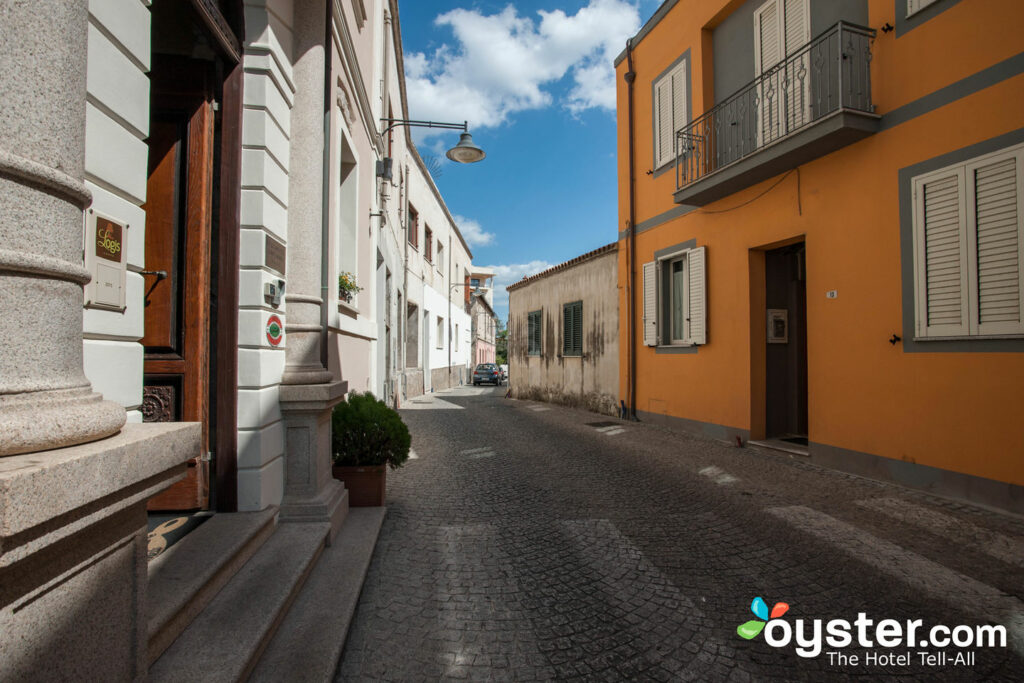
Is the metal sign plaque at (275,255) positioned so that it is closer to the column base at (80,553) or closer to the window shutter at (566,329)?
the column base at (80,553)

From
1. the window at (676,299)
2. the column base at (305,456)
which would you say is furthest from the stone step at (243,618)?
the window at (676,299)

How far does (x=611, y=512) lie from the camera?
446cm

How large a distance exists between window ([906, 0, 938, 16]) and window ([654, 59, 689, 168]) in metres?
3.67

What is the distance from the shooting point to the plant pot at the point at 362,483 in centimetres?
430

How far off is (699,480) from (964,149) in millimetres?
4153

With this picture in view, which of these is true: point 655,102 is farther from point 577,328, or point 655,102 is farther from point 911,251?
point 911,251

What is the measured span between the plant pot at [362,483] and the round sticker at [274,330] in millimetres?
1338

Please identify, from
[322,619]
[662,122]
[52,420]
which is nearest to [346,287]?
[322,619]

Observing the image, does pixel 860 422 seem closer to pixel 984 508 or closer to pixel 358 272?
pixel 984 508

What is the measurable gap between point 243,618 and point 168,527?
104 centimetres

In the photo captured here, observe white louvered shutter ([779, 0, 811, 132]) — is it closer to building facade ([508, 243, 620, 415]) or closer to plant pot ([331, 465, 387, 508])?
building facade ([508, 243, 620, 415])

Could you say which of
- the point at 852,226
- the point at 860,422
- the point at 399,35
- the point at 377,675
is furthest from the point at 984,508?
the point at 399,35

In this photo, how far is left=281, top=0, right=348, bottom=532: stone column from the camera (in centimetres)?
358

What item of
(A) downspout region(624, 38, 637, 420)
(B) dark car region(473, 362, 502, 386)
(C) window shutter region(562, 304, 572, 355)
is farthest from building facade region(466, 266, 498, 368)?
(A) downspout region(624, 38, 637, 420)
